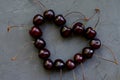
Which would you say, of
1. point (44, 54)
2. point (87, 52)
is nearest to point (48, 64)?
point (44, 54)

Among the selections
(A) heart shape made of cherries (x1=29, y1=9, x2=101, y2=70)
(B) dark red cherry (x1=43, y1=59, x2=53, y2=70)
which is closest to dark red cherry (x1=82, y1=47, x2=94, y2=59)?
(A) heart shape made of cherries (x1=29, y1=9, x2=101, y2=70)

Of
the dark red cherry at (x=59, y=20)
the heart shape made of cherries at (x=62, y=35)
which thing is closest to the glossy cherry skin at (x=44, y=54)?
the heart shape made of cherries at (x=62, y=35)

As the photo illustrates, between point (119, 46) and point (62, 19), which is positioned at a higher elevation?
point (62, 19)

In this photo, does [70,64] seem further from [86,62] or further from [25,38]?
[25,38]

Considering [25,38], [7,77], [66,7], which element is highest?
[66,7]

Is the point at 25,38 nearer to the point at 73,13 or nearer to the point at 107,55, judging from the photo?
the point at 73,13

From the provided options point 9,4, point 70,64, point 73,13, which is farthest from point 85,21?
point 9,4
